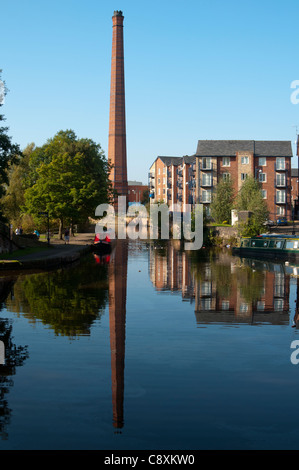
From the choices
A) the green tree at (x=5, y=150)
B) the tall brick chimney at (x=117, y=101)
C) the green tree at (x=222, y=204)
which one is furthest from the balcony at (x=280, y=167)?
the green tree at (x=5, y=150)

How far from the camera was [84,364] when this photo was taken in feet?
40.4

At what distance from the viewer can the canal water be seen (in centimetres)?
859

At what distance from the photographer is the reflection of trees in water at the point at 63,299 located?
17.4 m

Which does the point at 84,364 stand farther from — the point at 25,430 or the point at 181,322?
the point at 181,322

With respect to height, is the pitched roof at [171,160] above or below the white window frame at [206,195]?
above

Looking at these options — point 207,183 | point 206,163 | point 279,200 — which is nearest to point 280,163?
point 279,200

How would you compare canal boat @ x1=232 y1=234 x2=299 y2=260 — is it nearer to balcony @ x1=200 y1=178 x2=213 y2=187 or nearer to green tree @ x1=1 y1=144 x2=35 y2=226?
green tree @ x1=1 y1=144 x2=35 y2=226

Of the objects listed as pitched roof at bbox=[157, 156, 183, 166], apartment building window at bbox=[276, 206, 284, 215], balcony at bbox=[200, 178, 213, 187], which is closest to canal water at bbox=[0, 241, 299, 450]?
balcony at bbox=[200, 178, 213, 187]

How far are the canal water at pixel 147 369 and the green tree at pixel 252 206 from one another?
33.4m

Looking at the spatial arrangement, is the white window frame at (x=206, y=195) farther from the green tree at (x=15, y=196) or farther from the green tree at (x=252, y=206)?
the green tree at (x=15, y=196)

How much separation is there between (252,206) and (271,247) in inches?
575

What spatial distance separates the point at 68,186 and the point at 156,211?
2155 centimetres

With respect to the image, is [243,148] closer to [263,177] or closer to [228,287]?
[263,177]
